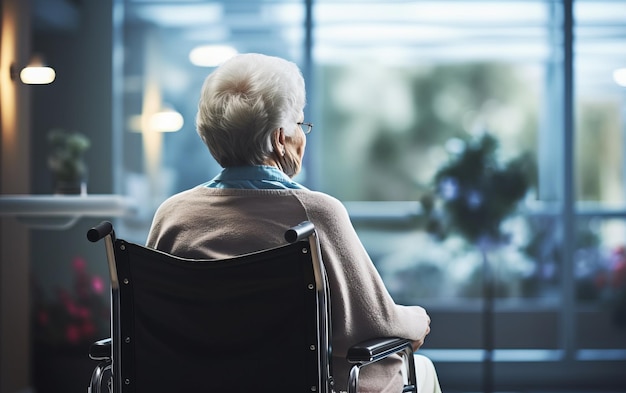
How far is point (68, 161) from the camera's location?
4.03m

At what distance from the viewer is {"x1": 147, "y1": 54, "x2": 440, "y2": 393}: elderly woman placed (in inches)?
65.1

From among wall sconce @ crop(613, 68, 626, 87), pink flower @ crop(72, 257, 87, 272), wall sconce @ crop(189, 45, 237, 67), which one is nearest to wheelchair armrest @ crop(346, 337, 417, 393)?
pink flower @ crop(72, 257, 87, 272)

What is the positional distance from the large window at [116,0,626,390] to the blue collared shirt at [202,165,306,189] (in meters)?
2.67

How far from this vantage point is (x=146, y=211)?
4449mm

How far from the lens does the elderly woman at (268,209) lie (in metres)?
1.65

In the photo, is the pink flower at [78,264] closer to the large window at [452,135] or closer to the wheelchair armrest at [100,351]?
the large window at [452,135]

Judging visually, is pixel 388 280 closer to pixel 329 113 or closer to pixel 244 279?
pixel 329 113

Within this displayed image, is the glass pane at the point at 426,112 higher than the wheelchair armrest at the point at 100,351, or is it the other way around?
the glass pane at the point at 426,112

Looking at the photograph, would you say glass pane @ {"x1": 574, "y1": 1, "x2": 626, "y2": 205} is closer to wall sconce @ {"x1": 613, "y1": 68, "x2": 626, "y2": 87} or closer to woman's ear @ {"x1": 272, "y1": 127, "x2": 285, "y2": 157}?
wall sconce @ {"x1": 613, "y1": 68, "x2": 626, "y2": 87}

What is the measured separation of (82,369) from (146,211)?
913 millimetres

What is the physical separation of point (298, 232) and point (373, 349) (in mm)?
315

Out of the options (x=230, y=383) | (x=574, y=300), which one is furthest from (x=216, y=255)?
(x=574, y=300)

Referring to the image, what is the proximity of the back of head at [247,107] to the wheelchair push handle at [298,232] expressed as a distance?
343 millimetres

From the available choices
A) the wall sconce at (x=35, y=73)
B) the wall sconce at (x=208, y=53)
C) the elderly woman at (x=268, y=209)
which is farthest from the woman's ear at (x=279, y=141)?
the wall sconce at (x=208, y=53)
